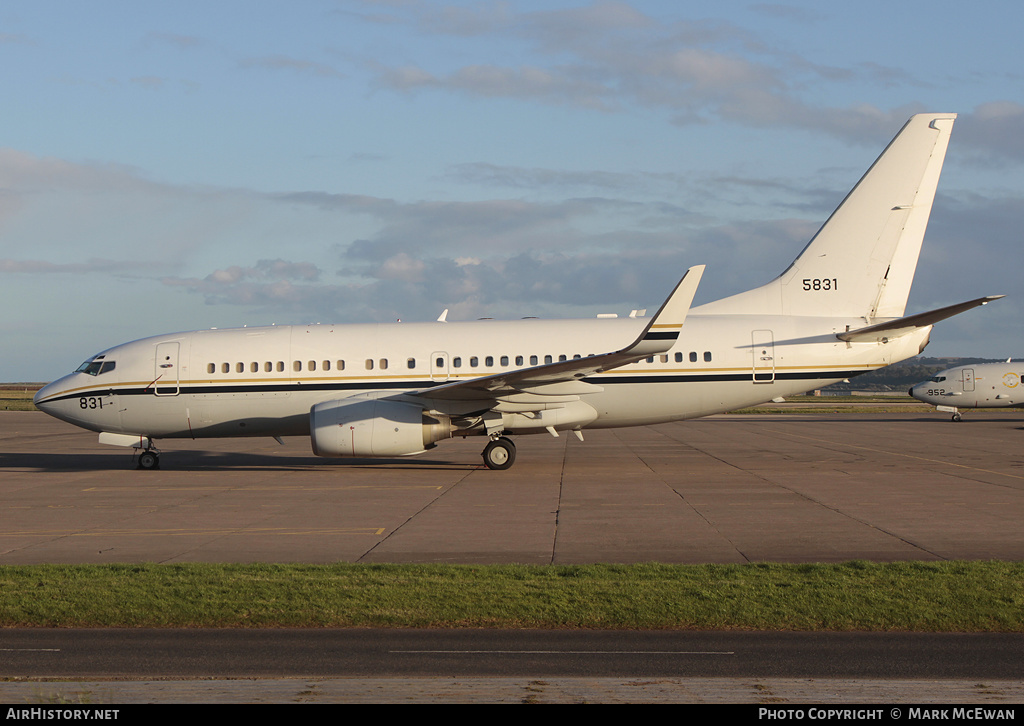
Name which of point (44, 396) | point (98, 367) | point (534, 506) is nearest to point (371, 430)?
point (534, 506)

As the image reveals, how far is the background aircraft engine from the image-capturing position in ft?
67.2

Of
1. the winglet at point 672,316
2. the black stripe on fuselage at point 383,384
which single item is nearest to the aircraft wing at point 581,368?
the winglet at point 672,316

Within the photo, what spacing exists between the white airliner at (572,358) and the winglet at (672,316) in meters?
3.49

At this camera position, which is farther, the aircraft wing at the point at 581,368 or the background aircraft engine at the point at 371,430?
the background aircraft engine at the point at 371,430

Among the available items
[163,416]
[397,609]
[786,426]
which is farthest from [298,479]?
[786,426]

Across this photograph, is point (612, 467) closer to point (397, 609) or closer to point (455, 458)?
point (455, 458)

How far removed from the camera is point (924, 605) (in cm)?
826

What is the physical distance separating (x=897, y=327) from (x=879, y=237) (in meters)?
2.73

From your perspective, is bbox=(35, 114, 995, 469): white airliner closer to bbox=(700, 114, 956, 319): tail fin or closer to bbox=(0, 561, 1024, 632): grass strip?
bbox=(700, 114, 956, 319): tail fin

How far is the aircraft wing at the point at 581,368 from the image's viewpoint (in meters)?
18.0

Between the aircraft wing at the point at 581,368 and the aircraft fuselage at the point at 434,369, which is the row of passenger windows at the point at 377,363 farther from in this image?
the aircraft wing at the point at 581,368

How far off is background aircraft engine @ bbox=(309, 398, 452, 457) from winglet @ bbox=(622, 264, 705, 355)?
5615mm

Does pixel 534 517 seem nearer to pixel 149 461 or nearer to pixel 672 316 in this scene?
pixel 672 316

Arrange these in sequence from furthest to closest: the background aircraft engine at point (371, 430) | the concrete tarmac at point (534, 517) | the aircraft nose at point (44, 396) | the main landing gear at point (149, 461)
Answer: the aircraft nose at point (44, 396) → the main landing gear at point (149, 461) → the background aircraft engine at point (371, 430) → the concrete tarmac at point (534, 517)
